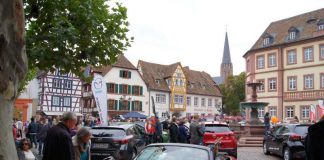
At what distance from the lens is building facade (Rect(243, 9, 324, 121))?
51.2 metres

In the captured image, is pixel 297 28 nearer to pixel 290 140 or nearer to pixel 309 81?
pixel 309 81

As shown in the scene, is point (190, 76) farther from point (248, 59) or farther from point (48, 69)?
point (48, 69)

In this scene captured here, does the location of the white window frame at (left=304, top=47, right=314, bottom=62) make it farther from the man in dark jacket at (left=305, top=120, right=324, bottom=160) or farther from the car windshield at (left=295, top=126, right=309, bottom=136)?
the man in dark jacket at (left=305, top=120, right=324, bottom=160)

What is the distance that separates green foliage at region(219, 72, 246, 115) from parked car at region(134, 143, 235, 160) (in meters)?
77.9

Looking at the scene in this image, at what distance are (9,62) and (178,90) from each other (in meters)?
65.9

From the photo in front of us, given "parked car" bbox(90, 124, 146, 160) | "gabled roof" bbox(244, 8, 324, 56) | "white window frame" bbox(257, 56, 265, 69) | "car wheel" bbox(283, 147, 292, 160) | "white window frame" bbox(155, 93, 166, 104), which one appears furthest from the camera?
"white window frame" bbox(155, 93, 166, 104)

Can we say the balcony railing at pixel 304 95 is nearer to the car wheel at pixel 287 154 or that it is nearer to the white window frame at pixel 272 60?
the white window frame at pixel 272 60

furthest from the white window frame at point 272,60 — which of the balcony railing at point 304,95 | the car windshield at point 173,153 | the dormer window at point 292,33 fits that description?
the car windshield at point 173,153

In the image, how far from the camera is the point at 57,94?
56250 mm

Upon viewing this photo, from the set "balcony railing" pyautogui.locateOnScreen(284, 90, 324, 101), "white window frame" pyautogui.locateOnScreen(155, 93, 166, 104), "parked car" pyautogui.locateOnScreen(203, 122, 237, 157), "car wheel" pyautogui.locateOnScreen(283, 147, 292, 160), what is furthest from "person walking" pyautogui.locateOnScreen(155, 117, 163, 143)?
"white window frame" pyautogui.locateOnScreen(155, 93, 166, 104)

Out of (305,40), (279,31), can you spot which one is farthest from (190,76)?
(305,40)

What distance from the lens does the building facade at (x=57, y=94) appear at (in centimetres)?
5528

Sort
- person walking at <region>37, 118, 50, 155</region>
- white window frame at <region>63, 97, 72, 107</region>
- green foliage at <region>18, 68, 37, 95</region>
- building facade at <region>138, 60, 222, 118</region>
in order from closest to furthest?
green foliage at <region>18, 68, 37, 95</region> < person walking at <region>37, 118, 50, 155</region> < white window frame at <region>63, 97, 72, 107</region> < building facade at <region>138, 60, 222, 118</region>

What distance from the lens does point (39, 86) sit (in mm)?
56781
